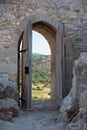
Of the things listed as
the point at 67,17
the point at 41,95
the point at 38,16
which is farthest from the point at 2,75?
the point at 41,95

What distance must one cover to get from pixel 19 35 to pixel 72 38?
1452 millimetres

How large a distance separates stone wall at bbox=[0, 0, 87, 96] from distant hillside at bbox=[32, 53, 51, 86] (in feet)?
21.9

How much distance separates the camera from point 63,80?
7184 mm

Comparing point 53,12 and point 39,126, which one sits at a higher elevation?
point 53,12

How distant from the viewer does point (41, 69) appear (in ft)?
48.7

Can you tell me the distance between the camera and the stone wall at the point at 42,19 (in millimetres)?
7223

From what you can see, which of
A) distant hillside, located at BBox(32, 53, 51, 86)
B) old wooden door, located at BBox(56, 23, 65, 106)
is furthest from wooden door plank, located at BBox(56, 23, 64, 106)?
distant hillside, located at BBox(32, 53, 51, 86)

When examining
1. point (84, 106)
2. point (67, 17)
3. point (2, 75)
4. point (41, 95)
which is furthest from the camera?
point (41, 95)

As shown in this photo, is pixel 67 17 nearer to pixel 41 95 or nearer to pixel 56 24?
pixel 56 24

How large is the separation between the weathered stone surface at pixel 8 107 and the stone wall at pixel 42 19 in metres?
1.19

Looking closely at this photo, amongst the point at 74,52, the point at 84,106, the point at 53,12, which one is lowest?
the point at 84,106

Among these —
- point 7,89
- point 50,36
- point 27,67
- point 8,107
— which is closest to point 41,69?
point 50,36

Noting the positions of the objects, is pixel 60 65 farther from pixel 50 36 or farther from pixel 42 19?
pixel 50 36

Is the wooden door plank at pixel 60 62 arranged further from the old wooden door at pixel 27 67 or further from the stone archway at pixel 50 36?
the old wooden door at pixel 27 67
